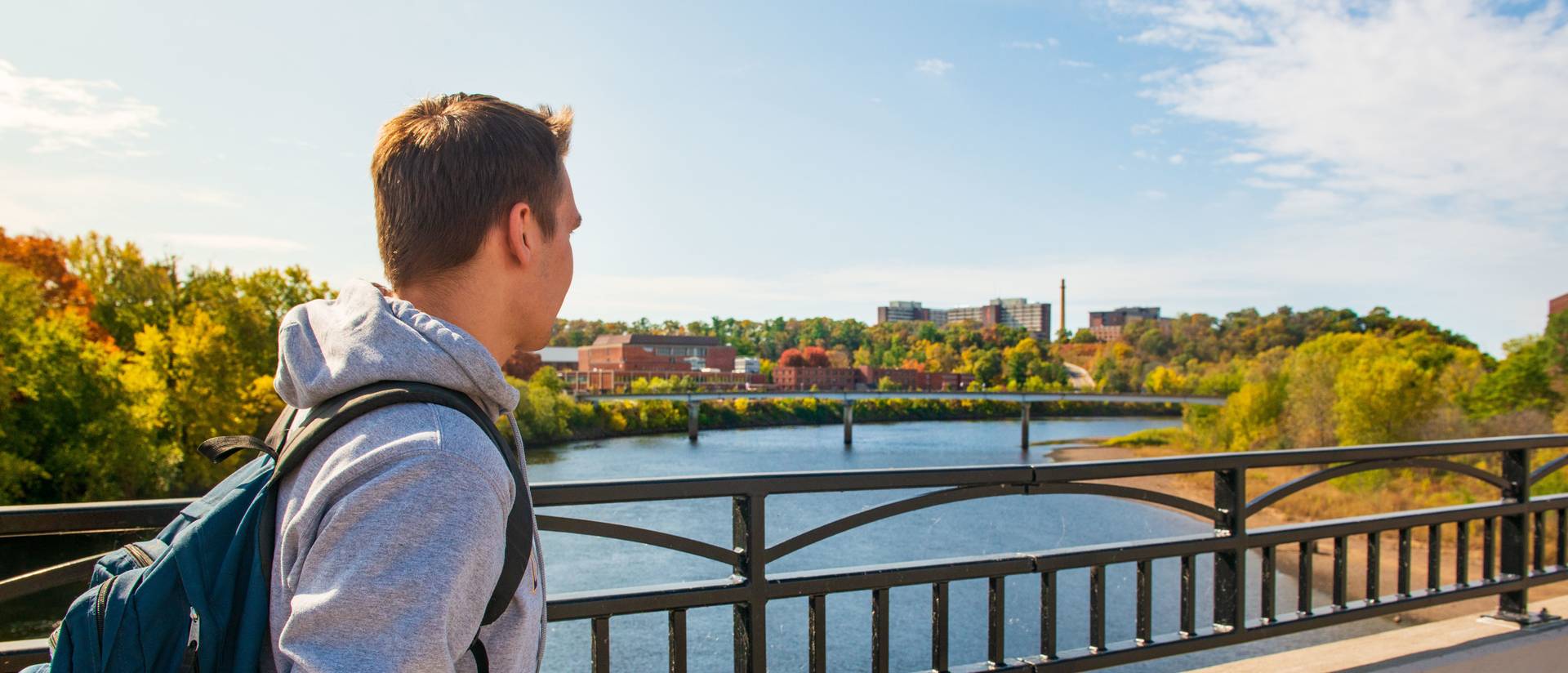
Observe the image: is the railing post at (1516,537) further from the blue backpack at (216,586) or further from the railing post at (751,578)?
the blue backpack at (216,586)

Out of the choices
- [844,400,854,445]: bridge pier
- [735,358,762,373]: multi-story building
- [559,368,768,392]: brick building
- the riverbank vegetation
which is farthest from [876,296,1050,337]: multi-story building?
[844,400,854,445]: bridge pier

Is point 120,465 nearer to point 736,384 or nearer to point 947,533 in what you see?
point 947,533

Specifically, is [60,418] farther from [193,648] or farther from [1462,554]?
[193,648]

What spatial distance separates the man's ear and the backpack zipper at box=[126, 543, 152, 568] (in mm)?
373

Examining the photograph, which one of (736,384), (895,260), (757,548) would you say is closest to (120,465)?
(757,548)

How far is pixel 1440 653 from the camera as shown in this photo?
2.84 m

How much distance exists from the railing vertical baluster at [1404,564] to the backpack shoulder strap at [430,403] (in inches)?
113

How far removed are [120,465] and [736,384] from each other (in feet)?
136

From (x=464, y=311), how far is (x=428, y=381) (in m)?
0.12

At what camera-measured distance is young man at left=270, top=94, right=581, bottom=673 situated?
668mm

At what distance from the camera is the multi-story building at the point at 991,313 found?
138000 millimetres

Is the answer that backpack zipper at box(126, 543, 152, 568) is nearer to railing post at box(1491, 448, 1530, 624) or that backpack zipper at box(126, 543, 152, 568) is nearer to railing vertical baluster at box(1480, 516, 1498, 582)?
railing vertical baluster at box(1480, 516, 1498, 582)

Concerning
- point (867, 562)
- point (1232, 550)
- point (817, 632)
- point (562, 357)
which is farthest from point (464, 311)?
point (562, 357)

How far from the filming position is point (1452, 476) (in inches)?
1032
